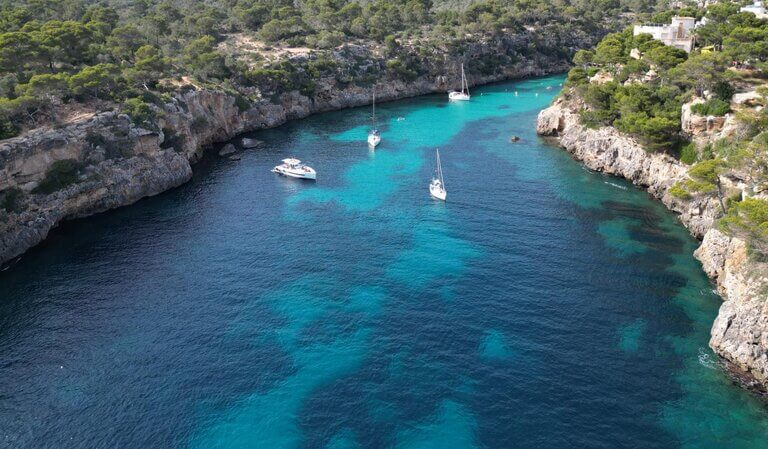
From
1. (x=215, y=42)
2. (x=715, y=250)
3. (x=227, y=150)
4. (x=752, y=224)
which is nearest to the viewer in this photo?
(x=752, y=224)

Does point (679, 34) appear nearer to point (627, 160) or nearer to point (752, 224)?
point (627, 160)

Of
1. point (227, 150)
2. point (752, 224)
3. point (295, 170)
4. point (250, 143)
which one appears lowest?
point (752, 224)

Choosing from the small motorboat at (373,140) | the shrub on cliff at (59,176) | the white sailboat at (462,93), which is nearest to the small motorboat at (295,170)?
the small motorboat at (373,140)

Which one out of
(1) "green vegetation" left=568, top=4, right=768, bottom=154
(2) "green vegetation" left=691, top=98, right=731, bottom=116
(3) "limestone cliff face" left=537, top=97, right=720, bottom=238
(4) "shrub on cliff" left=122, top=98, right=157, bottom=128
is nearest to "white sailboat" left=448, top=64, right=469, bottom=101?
(3) "limestone cliff face" left=537, top=97, right=720, bottom=238

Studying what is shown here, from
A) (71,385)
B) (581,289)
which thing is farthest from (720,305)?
(71,385)

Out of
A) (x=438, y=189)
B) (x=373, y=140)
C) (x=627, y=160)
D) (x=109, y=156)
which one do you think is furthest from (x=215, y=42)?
(x=627, y=160)

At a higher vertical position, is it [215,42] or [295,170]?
[215,42]

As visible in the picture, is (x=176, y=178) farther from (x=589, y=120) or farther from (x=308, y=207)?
(x=589, y=120)
